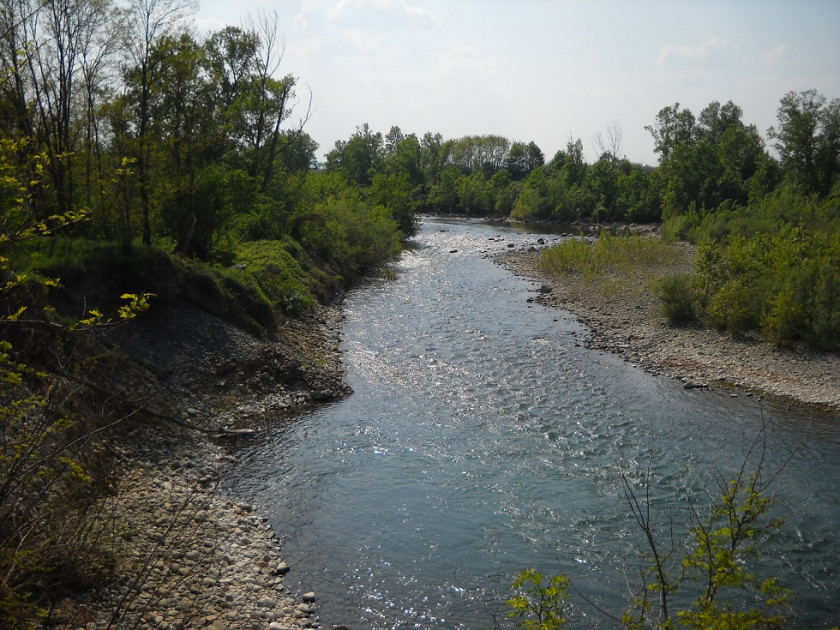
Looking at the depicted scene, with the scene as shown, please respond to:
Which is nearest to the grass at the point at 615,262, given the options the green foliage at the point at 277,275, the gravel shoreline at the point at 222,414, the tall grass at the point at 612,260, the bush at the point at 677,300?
the tall grass at the point at 612,260

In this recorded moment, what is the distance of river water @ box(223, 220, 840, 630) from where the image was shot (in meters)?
9.20

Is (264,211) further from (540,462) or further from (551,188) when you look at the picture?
(551,188)

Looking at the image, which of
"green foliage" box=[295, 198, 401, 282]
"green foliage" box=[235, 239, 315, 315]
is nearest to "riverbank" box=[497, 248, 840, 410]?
"green foliage" box=[235, 239, 315, 315]

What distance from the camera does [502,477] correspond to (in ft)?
41.0

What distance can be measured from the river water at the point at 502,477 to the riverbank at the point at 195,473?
57 centimetres

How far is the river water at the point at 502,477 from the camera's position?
9195 millimetres

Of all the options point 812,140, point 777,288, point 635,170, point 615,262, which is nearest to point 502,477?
point 777,288

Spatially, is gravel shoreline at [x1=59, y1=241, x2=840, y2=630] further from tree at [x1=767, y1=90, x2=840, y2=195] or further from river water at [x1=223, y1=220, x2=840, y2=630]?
tree at [x1=767, y1=90, x2=840, y2=195]

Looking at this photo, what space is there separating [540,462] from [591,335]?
36.8 ft

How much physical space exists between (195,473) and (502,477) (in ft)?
19.5

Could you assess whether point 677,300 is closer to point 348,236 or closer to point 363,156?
point 348,236

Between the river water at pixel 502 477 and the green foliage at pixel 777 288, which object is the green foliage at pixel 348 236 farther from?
the green foliage at pixel 777 288

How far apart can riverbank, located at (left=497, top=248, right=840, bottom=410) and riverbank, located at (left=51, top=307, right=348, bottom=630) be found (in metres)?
10.2

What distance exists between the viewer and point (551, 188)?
80.8 metres
